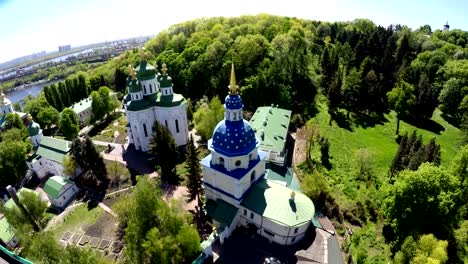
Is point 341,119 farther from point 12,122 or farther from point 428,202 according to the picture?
point 12,122

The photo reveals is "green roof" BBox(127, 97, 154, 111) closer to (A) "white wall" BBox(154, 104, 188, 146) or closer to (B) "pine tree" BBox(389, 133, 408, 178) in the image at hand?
(A) "white wall" BBox(154, 104, 188, 146)

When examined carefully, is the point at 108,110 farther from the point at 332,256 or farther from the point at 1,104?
the point at 332,256

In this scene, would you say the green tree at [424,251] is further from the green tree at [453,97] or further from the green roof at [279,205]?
the green tree at [453,97]

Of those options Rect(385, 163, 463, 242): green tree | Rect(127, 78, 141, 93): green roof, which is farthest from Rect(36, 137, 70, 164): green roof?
Rect(385, 163, 463, 242): green tree

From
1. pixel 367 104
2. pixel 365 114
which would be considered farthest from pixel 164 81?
pixel 367 104

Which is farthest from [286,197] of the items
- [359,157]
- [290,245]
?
[359,157]

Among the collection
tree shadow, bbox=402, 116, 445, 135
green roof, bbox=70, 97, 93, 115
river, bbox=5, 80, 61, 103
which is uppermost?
green roof, bbox=70, 97, 93, 115
